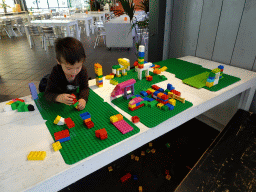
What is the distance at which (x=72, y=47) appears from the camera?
0.93m

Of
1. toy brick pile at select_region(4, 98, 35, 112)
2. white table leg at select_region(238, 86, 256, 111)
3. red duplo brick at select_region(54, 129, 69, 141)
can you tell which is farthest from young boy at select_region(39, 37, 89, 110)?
white table leg at select_region(238, 86, 256, 111)

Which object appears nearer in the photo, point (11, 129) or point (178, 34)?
point (11, 129)

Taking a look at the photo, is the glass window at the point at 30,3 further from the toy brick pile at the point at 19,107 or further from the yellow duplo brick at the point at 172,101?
the yellow duplo brick at the point at 172,101

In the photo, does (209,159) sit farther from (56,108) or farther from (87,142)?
(56,108)

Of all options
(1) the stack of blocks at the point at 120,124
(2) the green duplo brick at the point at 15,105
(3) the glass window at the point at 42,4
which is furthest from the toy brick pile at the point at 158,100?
(3) the glass window at the point at 42,4

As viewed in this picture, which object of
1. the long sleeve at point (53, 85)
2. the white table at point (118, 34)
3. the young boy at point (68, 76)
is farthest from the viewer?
the white table at point (118, 34)

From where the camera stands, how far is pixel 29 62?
4125 mm

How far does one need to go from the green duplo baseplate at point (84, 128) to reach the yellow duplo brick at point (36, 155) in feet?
0.23

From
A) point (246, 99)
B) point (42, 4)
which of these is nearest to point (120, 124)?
point (246, 99)

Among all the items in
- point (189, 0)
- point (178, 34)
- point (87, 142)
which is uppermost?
point (189, 0)

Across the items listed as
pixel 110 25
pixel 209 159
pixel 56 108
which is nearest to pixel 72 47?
pixel 56 108

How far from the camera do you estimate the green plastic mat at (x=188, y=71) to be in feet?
4.15

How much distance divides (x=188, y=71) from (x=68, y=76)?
3.26ft

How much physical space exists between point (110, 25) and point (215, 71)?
393 centimetres
